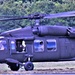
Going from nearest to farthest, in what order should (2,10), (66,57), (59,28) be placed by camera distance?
(59,28) → (66,57) → (2,10)

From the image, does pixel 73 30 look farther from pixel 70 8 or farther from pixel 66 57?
pixel 70 8

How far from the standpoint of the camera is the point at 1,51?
36.3ft

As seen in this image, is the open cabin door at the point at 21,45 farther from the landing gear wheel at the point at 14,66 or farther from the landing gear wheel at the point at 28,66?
the landing gear wheel at the point at 28,66

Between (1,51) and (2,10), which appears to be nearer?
(1,51)

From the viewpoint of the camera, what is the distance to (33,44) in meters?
11.1

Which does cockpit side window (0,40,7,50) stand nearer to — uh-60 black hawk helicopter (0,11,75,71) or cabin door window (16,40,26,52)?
uh-60 black hawk helicopter (0,11,75,71)

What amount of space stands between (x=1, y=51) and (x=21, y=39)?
2.26ft

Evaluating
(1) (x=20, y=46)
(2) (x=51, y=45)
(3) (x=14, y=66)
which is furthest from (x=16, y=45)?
(2) (x=51, y=45)

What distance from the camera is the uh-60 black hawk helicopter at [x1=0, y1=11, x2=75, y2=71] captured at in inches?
431

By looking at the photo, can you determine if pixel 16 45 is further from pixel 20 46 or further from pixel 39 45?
pixel 39 45

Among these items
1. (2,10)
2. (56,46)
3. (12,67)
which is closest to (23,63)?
(12,67)

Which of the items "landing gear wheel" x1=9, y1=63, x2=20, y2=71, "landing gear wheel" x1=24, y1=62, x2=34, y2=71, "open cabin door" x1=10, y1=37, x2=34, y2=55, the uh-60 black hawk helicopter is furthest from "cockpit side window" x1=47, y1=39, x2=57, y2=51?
"landing gear wheel" x1=9, y1=63, x2=20, y2=71

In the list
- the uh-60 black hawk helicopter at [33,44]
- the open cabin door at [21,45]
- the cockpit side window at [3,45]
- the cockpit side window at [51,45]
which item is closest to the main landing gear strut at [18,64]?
the uh-60 black hawk helicopter at [33,44]

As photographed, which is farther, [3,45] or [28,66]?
[3,45]
